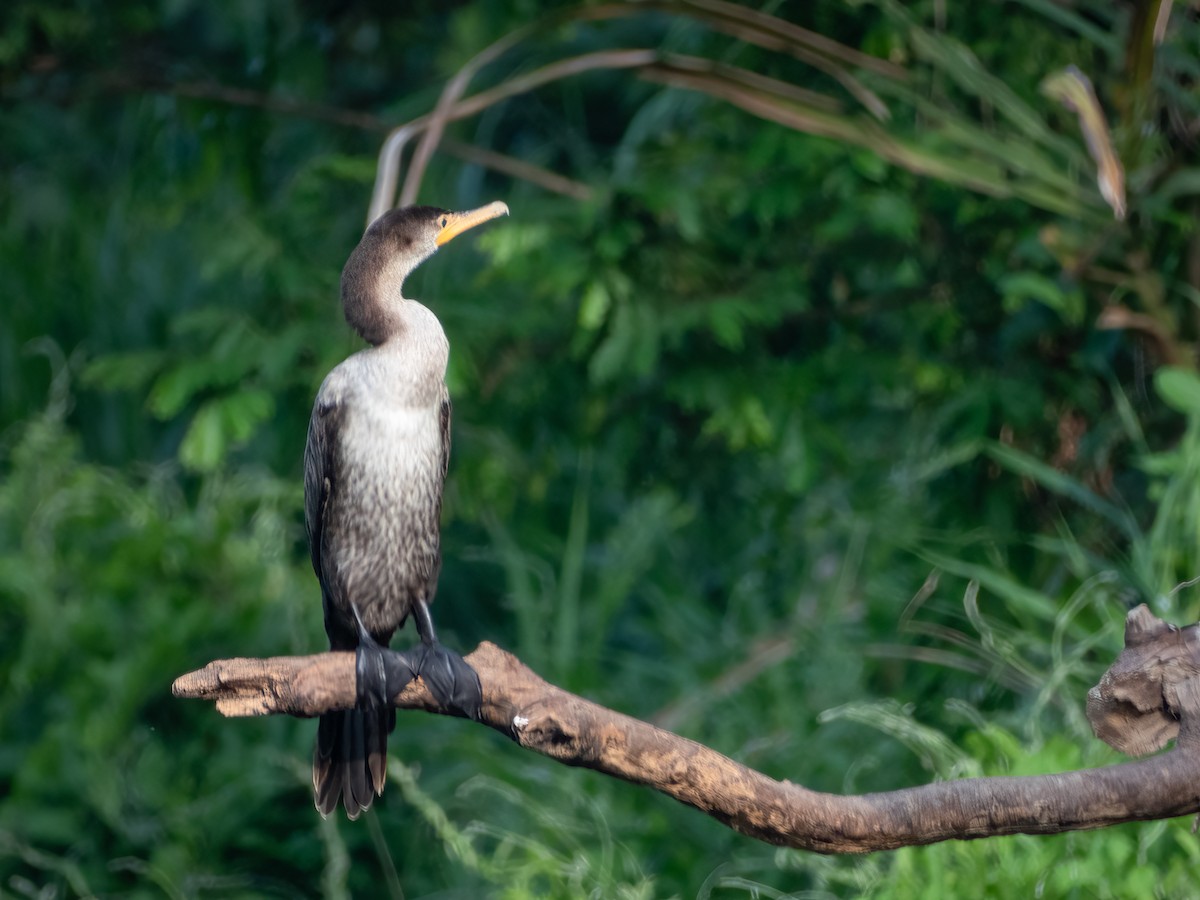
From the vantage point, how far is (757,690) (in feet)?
15.6

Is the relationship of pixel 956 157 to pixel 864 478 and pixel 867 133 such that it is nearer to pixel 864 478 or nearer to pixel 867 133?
pixel 867 133

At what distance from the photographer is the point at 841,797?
2.08 metres

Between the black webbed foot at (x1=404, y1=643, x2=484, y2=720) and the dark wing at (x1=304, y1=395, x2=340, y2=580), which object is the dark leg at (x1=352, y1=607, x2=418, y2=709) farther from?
the dark wing at (x1=304, y1=395, x2=340, y2=580)

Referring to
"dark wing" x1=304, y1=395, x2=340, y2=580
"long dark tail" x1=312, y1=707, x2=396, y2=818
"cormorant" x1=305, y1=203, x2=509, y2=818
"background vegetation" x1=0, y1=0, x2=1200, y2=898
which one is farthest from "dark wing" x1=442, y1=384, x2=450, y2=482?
"background vegetation" x1=0, y1=0, x2=1200, y2=898

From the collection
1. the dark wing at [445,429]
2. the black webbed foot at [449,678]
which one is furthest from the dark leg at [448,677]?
the dark wing at [445,429]

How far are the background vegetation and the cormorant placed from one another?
1.84ft

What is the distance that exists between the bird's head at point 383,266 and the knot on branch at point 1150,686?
1.11 metres

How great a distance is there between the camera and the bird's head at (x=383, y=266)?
8.19 ft

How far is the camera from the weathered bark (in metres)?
2.03

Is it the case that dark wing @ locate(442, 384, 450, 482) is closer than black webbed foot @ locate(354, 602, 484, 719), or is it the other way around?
black webbed foot @ locate(354, 602, 484, 719)

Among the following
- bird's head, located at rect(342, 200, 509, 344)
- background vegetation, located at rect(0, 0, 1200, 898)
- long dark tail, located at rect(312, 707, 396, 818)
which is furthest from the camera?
background vegetation, located at rect(0, 0, 1200, 898)

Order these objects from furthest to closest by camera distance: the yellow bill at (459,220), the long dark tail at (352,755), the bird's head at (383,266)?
the long dark tail at (352,755) < the yellow bill at (459,220) < the bird's head at (383,266)

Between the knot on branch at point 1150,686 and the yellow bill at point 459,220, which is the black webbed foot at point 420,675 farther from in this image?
the knot on branch at point 1150,686

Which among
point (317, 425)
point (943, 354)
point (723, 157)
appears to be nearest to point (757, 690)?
point (943, 354)
